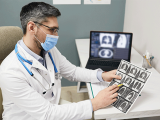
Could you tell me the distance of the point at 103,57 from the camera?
1564 millimetres

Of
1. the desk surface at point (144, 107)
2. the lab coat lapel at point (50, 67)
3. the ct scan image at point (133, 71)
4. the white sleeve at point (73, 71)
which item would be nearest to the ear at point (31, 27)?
the lab coat lapel at point (50, 67)

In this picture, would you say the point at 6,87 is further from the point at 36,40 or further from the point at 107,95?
the point at 107,95

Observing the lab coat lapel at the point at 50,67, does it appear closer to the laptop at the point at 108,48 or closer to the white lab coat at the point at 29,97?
the white lab coat at the point at 29,97

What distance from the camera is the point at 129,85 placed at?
3.29 ft

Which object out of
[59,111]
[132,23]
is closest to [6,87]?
[59,111]

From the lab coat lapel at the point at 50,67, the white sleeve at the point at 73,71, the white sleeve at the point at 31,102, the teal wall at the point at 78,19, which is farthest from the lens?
the teal wall at the point at 78,19

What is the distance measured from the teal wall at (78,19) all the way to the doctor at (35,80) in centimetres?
99

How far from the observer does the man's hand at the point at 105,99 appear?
3.06ft

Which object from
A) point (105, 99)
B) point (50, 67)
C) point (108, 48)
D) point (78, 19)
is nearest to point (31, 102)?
point (50, 67)

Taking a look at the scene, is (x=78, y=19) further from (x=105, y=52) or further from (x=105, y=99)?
(x=105, y=99)

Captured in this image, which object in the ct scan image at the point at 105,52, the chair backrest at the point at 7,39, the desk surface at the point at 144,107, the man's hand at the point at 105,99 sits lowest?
the desk surface at the point at 144,107

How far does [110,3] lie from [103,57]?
0.81m

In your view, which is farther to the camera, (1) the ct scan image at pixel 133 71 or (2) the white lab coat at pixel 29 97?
(1) the ct scan image at pixel 133 71

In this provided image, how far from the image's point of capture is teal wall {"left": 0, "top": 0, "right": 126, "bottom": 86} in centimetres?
190
